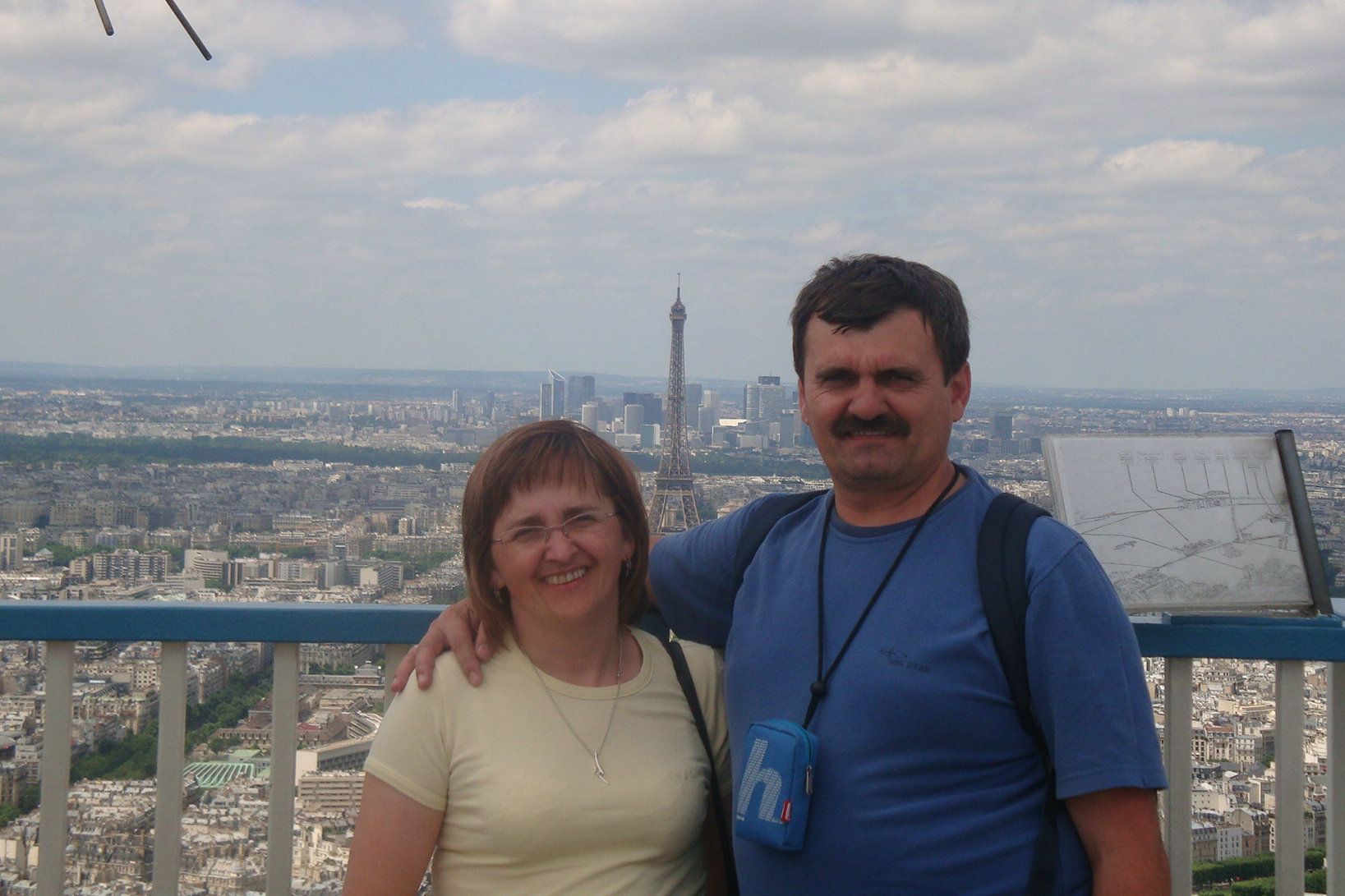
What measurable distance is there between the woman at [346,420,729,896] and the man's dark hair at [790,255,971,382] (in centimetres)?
59

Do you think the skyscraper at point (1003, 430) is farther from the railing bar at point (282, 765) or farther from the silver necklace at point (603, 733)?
the railing bar at point (282, 765)

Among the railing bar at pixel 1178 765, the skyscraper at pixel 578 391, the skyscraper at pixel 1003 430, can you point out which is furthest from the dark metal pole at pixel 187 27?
the skyscraper at pixel 578 391

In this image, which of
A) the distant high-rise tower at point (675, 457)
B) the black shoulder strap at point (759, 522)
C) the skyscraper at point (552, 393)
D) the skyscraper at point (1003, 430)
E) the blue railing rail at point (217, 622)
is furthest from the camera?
the distant high-rise tower at point (675, 457)

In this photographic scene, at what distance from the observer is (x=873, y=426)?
2.42 metres

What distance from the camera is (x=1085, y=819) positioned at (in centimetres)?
218

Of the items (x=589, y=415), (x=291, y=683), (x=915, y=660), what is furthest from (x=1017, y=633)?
(x=589, y=415)

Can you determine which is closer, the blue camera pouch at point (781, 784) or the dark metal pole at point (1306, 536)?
the blue camera pouch at point (781, 784)

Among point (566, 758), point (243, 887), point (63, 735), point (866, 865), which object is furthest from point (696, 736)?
point (63, 735)

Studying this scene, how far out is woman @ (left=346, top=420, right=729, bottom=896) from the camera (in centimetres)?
239

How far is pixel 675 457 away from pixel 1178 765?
19863 mm

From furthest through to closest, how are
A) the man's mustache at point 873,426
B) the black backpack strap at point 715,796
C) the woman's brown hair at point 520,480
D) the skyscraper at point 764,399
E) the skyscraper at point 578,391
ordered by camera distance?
the skyscraper at point 578,391 → the skyscraper at point 764,399 → the black backpack strap at point 715,796 → the woman's brown hair at point 520,480 → the man's mustache at point 873,426

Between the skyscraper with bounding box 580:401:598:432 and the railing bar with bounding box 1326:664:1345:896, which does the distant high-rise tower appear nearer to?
the skyscraper with bounding box 580:401:598:432

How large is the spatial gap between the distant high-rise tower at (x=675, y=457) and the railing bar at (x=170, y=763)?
761cm

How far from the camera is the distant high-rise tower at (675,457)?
58.5ft
